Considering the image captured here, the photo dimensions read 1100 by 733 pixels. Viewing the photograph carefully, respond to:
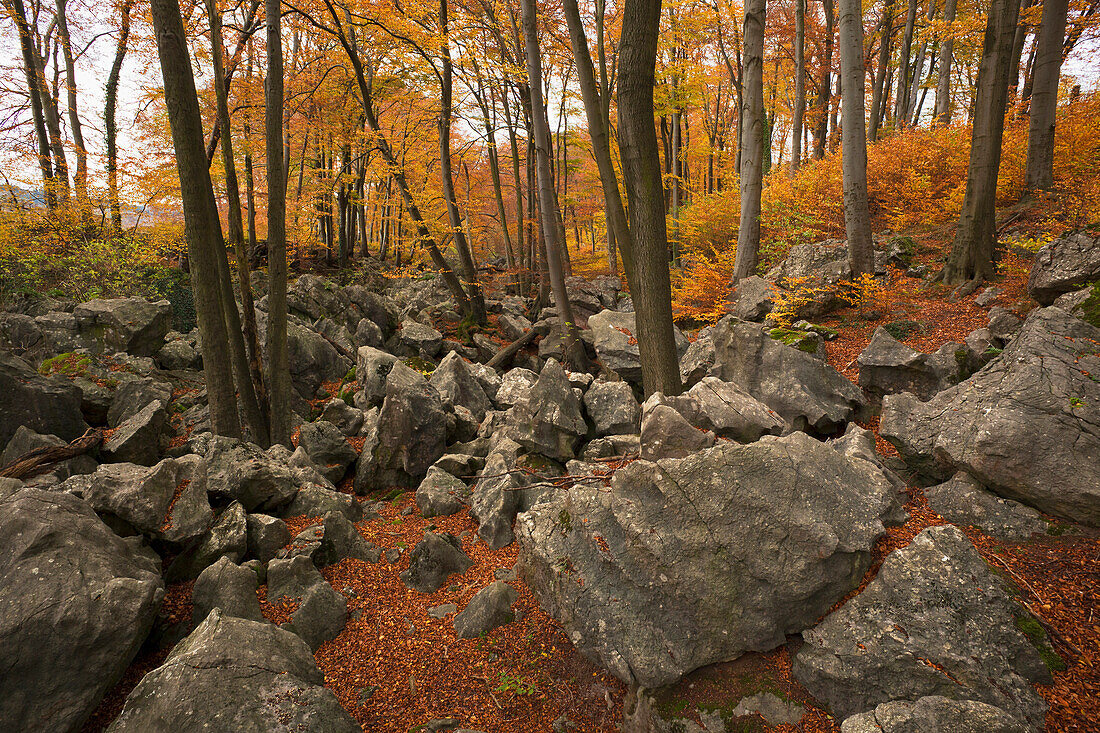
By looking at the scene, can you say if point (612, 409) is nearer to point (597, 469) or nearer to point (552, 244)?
point (597, 469)

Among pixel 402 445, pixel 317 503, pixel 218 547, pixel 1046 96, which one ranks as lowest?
pixel 317 503

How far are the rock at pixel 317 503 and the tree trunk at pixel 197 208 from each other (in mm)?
1634

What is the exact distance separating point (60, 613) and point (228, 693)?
47.2 inches

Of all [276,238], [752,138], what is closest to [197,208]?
[276,238]

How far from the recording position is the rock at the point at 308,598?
3.81m

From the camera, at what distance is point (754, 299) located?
32.4ft

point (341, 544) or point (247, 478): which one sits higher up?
point (247, 478)

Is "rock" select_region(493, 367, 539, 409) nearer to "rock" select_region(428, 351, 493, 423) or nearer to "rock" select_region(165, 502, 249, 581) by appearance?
"rock" select_region(428, 351, 493, 423)

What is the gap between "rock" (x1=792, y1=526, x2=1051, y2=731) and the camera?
8.28ft

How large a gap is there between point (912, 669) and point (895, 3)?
2394cm

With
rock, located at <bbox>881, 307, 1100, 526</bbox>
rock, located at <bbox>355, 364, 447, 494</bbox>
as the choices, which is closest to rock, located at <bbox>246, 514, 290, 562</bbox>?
rock, located at <bbox>355, 364, 447, 494</bbox>

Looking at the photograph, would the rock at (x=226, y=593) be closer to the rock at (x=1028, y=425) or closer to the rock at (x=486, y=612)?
the rock at (x=486, y=612)

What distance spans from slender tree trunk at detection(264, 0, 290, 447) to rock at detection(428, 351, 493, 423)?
237 centimetres

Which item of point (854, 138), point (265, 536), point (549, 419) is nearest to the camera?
point (265, 536)
